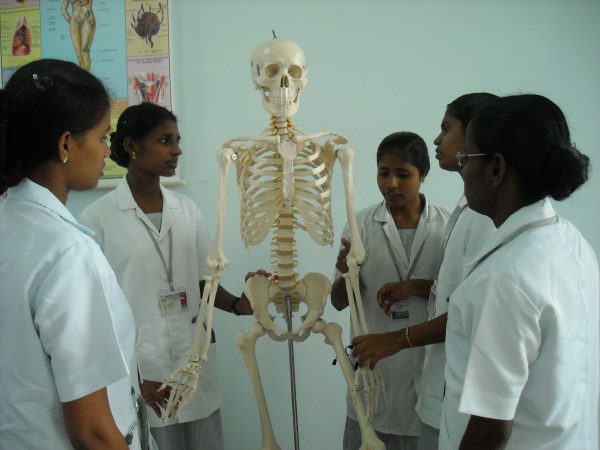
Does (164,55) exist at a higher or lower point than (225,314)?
higher

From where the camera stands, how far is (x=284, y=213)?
1674 mm

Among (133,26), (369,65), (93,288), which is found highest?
(133,26)

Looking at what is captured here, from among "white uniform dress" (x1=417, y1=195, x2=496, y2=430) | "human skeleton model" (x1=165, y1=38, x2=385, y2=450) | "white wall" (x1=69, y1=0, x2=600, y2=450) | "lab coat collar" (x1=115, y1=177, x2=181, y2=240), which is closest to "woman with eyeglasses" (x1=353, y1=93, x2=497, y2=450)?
"white uniform dress" (x1=417, y1=195, x2=496, y2=430)

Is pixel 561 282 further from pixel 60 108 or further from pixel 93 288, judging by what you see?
pixel 60 108

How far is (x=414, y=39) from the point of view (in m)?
2.35

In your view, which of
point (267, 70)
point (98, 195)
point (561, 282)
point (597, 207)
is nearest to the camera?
point (561, 282)

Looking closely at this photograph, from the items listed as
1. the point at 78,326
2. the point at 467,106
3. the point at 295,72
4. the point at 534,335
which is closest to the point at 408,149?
the point at 467,106

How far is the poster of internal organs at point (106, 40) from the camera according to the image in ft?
7.83

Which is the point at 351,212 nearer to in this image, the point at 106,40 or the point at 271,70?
the point at 271,70

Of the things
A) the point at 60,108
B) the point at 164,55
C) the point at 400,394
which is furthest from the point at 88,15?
the point at 400,394

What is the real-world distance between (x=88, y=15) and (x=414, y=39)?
4.97 ft

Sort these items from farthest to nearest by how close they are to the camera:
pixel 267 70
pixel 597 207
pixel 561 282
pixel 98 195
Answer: pixel 98 195 → pixel 597 207 → pixel 267 70 → pixel 561 282

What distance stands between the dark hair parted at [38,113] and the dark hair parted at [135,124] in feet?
2.76

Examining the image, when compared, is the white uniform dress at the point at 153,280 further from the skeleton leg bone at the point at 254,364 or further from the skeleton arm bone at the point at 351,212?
the skeleton arm bone at the point at 351,212
